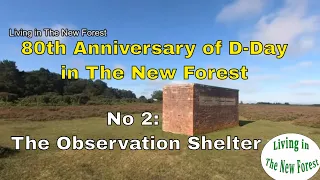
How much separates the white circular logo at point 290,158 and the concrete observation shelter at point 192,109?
19.5 feet

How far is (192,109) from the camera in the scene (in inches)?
488

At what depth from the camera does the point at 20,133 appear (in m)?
12.7

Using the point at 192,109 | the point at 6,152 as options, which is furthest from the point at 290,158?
the point at 6,152

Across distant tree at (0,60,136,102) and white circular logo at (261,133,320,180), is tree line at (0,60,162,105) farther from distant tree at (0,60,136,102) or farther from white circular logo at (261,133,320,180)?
white circular logo at (261,133,320,180)

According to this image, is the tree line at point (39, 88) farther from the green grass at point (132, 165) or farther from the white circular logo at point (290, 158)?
the white circular logo at point (290, 158)

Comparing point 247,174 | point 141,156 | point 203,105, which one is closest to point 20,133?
point 141,156

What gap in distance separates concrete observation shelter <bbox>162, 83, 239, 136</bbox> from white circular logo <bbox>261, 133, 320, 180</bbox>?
5.93 metres

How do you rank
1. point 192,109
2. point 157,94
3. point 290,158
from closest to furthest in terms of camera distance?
point 290,158 → point 192,109 → point 157,94

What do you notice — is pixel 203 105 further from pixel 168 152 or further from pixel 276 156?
pixel 276 156

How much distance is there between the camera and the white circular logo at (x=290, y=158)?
6062 mm

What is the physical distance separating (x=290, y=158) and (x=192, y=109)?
6502mm

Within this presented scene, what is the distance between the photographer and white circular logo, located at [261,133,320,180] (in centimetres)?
606

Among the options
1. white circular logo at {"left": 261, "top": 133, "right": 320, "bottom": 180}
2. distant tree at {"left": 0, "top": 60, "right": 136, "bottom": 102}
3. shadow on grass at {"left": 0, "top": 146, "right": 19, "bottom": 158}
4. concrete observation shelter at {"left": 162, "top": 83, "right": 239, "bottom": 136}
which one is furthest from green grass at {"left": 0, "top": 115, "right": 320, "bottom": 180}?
distant tree at {"left": 0, "top": 60, "right": 136, "bottom": 102}

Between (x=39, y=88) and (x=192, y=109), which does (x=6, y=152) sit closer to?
(x=192, y=109)
